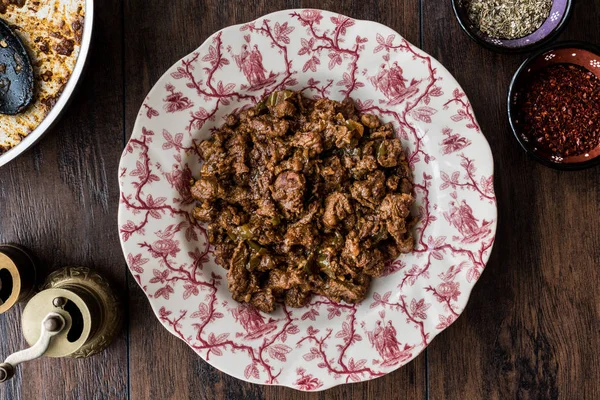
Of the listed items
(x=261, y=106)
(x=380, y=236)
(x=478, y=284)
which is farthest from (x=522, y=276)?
(x=261, y=106)

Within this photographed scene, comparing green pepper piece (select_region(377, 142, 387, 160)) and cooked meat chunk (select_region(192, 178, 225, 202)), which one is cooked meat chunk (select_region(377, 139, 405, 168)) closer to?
green pepper piece (select_region(377, 142, 387, 160))

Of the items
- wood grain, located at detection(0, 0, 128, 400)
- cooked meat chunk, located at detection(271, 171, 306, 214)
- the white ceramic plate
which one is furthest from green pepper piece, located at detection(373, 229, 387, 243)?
the white ceramic plate

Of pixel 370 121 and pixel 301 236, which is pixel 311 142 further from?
pixel 301 236

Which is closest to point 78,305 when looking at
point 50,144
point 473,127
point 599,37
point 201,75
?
point 50,144

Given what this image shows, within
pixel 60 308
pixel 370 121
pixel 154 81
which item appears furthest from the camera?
pixel 154 81

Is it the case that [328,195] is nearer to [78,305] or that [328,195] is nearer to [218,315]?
[218,315]
